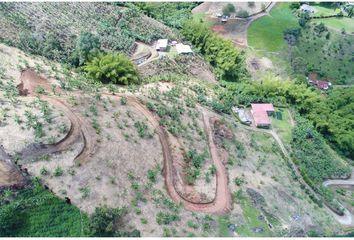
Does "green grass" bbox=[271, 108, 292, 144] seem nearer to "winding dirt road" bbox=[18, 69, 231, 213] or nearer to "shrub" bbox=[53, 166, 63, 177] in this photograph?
"winding dirt road" bbox=[18, 69, 231, 213]

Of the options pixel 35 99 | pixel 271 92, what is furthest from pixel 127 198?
pixel 271 92

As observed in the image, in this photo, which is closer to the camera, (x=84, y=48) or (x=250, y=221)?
(x=250, y=221)

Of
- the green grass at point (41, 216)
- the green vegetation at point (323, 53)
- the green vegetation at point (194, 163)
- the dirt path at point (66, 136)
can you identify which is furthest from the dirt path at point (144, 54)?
the green grass at point (41, 216)

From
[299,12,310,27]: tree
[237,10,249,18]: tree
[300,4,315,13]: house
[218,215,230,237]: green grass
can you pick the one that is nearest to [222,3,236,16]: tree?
[237,10,249,18]: tree

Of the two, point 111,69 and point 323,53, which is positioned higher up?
point 111,69

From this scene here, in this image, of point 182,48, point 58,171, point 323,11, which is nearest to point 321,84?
point 323,11

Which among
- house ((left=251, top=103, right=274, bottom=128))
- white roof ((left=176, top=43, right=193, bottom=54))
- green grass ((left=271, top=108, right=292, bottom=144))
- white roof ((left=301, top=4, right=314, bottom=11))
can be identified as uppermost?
white roof ((left=301, top=4, right=314, bottom=11))

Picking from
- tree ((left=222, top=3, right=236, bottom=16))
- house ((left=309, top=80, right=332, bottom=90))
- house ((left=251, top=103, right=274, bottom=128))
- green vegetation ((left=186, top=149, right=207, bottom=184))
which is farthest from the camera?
tree ((left=222, top=3, right=236, bottom=16))

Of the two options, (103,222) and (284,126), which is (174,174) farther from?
(284,126)
